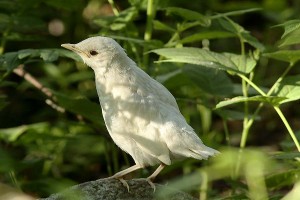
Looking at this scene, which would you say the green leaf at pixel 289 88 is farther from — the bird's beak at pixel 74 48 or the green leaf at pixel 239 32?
the bird's beak at pixel 74 48

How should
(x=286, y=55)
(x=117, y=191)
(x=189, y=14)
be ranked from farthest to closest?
1. (x=189, y=14)
2. (x=286, y=55)
3. (x=117, y=191)

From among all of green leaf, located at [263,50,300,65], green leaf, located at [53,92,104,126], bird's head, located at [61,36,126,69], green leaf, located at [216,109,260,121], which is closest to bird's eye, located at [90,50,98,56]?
bird's head, located at [61,36,126,69]

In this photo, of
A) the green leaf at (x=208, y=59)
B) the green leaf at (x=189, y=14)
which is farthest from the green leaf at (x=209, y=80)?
the green leaf at (x=208, y=59)

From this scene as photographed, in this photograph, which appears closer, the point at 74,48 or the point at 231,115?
the point at 74,48

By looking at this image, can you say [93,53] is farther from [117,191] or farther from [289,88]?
[289,88]

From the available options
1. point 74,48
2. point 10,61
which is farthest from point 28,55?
point 74,48

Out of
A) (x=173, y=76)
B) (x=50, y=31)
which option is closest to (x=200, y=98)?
(x=173, y=76)
